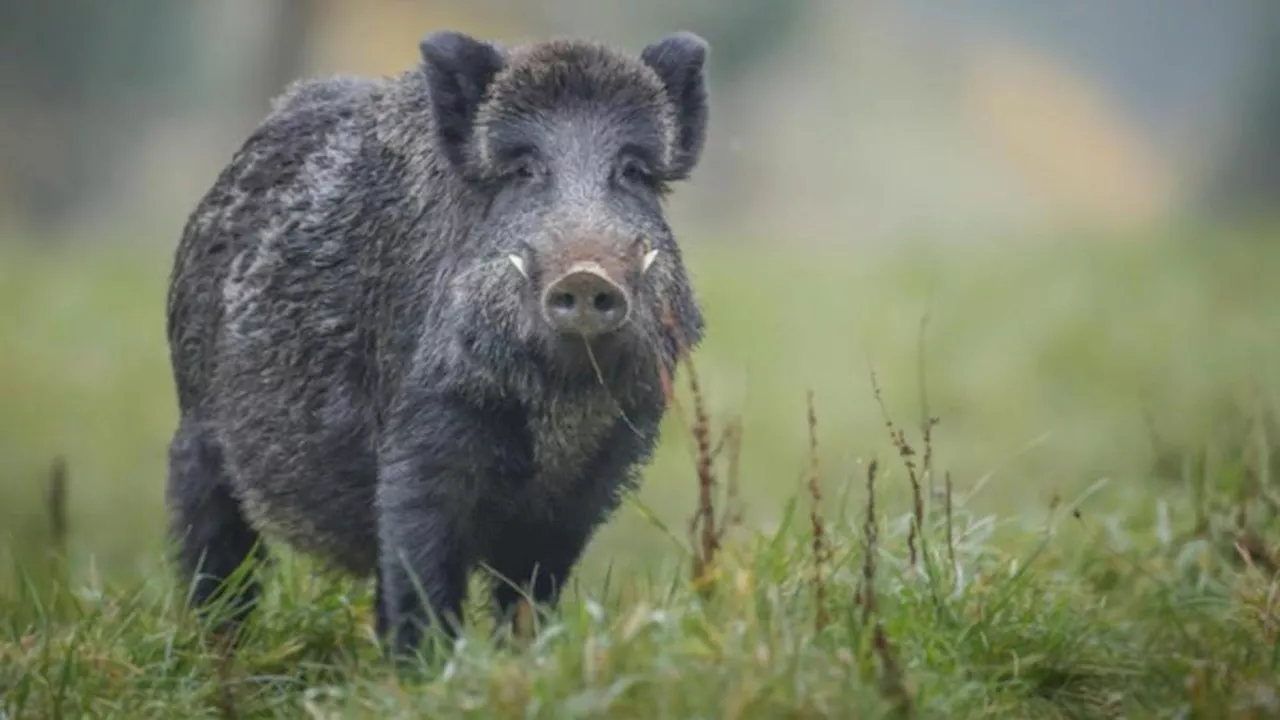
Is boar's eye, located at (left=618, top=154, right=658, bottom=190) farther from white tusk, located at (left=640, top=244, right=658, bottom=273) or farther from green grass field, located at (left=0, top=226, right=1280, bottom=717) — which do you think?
green grass field, located at (left=0, top=226, right=1280, bottom=717)

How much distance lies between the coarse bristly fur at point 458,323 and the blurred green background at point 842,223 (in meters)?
0.48

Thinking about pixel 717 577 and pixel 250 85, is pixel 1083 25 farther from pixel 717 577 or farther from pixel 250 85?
pixel 717 577

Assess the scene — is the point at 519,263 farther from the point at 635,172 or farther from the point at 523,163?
the point at 635,172

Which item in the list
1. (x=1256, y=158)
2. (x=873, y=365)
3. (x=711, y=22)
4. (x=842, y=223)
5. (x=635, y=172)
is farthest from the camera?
(x=842, y=223)

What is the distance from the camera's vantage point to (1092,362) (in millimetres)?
12672

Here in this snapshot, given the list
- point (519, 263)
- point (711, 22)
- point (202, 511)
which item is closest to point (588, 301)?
point (519, 263)

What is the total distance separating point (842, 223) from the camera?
24406mm

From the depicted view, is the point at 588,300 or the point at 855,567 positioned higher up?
the point at 588,300

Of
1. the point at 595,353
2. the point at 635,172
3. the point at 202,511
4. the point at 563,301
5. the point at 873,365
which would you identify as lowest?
the point at 873,365

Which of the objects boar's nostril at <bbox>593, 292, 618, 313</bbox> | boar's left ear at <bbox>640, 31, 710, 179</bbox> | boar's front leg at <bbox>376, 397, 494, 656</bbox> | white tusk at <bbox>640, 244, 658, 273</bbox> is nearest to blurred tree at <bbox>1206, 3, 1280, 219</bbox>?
boar's left ear at <bbox>640, 31, 710, 179</bbox>

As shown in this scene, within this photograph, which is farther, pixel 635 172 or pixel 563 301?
pixel 635 172

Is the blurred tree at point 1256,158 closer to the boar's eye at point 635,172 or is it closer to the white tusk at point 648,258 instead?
the boar's eye at point 635,172

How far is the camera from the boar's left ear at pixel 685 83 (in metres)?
5.55

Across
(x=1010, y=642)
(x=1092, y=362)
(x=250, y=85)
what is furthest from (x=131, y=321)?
(x=1010, y=642)
